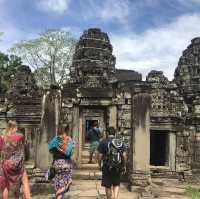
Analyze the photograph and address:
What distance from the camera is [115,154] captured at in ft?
21.3

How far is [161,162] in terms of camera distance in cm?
1612

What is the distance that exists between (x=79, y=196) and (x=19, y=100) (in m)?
7.71

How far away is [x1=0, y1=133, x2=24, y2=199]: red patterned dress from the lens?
18.1 ft

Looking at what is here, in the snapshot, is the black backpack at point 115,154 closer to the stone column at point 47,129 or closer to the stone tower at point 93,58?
the stone column at point 47,129

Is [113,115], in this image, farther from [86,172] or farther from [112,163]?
[112,163]

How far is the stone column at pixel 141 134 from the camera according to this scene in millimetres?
9039

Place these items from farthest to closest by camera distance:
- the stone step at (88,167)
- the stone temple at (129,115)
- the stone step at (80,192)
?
the stone temple at (129,115) → the stone step at (88,167) → the stone step at (80,192)

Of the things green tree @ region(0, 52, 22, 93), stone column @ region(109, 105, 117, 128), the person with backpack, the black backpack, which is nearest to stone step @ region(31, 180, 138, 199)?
the person with backpack

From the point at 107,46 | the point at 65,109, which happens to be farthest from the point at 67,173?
the point at 107,46

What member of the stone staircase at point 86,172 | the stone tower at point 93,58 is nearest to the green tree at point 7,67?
the stone tower at point 93,58

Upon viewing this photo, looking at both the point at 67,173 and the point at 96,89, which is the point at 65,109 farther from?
the point at 67,173

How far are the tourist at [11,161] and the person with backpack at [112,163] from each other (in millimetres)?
1574

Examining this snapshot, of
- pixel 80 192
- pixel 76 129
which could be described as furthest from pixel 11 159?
pixel 76 129

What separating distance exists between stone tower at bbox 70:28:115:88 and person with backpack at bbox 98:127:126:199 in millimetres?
11121
